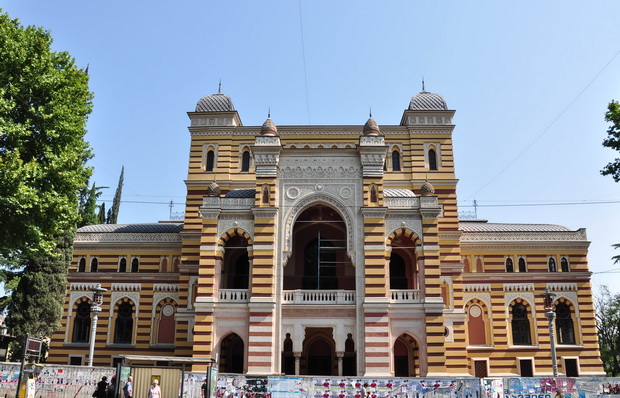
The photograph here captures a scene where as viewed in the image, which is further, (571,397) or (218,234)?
(218,234)

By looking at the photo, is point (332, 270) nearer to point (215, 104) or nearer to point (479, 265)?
point (479, 265)

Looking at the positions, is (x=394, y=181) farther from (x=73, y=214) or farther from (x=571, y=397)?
(x=73, y=214)

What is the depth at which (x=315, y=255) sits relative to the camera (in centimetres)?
→ 3428

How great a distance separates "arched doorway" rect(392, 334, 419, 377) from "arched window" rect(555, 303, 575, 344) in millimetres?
11281

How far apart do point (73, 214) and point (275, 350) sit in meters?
12.0

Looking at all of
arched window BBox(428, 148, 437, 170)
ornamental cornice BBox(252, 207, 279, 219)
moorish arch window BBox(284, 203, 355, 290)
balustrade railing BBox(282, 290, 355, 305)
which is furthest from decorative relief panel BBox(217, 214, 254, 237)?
arched window BBox(428, 148, 437, 170)

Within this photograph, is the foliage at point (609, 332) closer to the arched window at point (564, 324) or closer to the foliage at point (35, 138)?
the arched window at point (564, 324)

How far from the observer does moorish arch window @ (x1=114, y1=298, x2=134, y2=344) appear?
124 feet

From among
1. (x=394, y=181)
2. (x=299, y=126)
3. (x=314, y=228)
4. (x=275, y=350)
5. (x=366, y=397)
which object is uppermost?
(x=299, y=126)

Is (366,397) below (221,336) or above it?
below

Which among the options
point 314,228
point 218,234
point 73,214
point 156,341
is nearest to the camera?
point 73,214

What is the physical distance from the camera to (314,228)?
113 feet

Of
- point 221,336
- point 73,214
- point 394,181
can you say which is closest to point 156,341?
point 221,336

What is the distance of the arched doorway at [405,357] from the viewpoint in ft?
105
